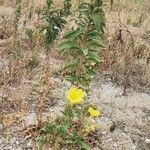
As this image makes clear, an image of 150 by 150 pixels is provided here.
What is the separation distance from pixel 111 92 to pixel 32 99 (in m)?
1.30

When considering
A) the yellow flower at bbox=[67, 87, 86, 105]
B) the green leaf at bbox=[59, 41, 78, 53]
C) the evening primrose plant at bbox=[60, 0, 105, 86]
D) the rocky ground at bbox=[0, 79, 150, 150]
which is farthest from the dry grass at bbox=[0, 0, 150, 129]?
the yellow flower at bbox=[67, 87, 86, 105]

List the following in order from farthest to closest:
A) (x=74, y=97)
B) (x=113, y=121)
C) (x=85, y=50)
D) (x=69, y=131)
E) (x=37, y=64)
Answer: (x=37, y=64)
(x=113, y=121)
(x=69, y=131)
(x=85, y=50)
(x=74, y=97)

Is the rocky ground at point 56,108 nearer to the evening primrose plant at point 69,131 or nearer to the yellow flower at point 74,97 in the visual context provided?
Result: the evening primrose plant at point 69,131

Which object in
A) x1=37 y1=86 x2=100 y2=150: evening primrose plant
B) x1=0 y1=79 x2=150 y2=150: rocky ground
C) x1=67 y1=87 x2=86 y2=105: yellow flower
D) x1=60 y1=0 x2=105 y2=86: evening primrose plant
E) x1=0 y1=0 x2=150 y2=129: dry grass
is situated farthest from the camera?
x1=0 y1=0 x2=150 y2=129: dry grass

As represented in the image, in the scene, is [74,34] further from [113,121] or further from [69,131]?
[113,121]

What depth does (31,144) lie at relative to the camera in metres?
4.82

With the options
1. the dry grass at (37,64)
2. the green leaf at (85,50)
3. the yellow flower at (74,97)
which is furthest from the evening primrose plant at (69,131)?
the dry grass at (37,64)

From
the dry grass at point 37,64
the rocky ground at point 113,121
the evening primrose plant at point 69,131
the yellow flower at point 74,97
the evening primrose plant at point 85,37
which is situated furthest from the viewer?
the dry grass at point 37,64

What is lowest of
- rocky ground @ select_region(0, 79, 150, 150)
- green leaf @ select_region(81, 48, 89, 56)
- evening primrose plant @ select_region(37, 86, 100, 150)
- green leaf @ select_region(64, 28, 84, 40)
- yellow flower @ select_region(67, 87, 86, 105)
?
rocky ground @ select_region(0, 79, 150, 150)

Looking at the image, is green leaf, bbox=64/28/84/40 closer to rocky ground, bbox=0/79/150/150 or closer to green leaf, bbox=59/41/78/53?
green leaf, bbox=59/41/78/53

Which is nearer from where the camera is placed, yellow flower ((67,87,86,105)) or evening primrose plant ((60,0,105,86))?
yellow flower ((67,87,86,105))

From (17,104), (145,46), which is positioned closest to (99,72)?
(145,46)

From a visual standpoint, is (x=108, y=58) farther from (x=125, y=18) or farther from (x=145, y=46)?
(x=125, y=18)

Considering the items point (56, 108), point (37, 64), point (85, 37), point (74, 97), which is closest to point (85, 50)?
point (85, 37)
